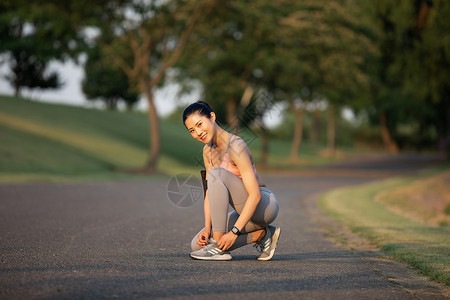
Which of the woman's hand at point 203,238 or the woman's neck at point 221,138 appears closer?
the woman's neck at point 221,138

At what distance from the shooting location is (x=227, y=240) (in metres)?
5.29

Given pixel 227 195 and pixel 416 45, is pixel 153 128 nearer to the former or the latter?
pixel 416 45

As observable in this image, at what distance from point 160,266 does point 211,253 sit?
1.83 feet

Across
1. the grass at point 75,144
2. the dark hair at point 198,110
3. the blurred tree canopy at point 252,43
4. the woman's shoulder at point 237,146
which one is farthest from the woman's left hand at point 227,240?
the blurred tree canopy at point 252,43

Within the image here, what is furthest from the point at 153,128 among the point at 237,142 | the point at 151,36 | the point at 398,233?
the point at 237,142

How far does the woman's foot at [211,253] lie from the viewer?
5.51m

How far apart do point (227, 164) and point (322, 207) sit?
7.90 meters

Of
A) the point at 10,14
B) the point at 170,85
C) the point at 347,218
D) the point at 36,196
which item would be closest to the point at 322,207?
the point at 347,218

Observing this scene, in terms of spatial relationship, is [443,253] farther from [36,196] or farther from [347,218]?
[36,196]

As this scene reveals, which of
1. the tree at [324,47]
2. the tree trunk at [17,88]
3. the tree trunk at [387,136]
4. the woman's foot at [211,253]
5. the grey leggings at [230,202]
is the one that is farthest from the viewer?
the tree trunk at [387,136]

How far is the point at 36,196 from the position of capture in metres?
13.1

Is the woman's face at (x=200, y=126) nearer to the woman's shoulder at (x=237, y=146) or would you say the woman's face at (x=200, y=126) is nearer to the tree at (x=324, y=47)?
the woman's shoulder at (x=237, y=146)

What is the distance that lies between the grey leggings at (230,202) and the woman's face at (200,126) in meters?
0.35

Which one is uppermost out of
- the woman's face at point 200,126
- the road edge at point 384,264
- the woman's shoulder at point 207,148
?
the woman's face at point 200,126
